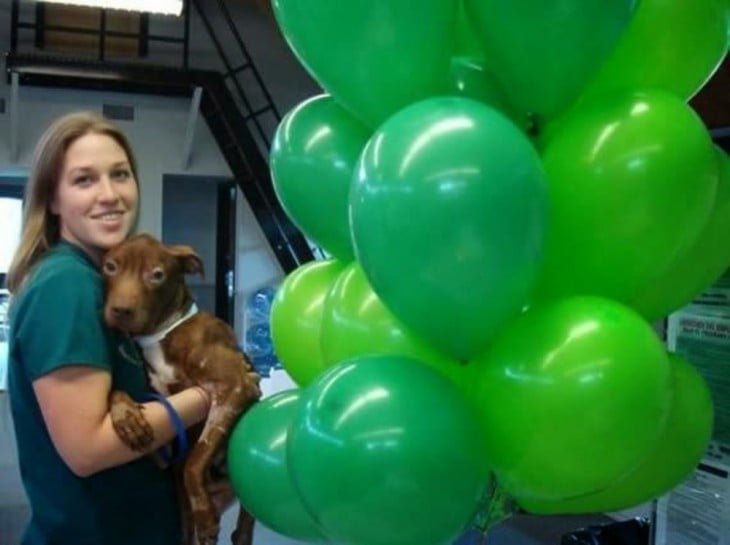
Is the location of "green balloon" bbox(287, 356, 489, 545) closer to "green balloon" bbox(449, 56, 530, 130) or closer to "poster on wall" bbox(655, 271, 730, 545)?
"green balloon" bbox(449, 56, 530, 130)

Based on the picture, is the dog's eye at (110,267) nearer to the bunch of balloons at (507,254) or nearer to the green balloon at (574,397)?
the bunch of balloons at (507,254)

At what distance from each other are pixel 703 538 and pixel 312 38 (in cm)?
159

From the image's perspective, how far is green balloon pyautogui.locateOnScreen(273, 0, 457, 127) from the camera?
1083 millimetres

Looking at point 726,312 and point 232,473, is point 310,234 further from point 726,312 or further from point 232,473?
point 726,312

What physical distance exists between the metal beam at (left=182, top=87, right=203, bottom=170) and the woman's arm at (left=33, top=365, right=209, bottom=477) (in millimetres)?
5875

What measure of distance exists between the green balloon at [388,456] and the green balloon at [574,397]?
0.05 m

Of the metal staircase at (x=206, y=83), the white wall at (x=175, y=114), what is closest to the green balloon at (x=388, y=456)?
A: the metal staircase at (x=206, y=83)

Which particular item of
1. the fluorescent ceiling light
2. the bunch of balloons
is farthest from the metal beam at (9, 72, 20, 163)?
the bunch of balloons

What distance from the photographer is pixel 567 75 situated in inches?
42.9

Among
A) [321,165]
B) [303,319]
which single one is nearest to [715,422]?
[303,319]

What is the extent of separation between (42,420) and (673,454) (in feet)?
3.17

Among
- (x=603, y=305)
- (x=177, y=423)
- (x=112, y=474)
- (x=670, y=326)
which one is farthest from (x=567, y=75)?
(x=670, y=326)

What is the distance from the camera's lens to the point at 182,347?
1.42 metres

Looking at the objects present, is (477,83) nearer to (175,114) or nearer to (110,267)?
(110,267)
